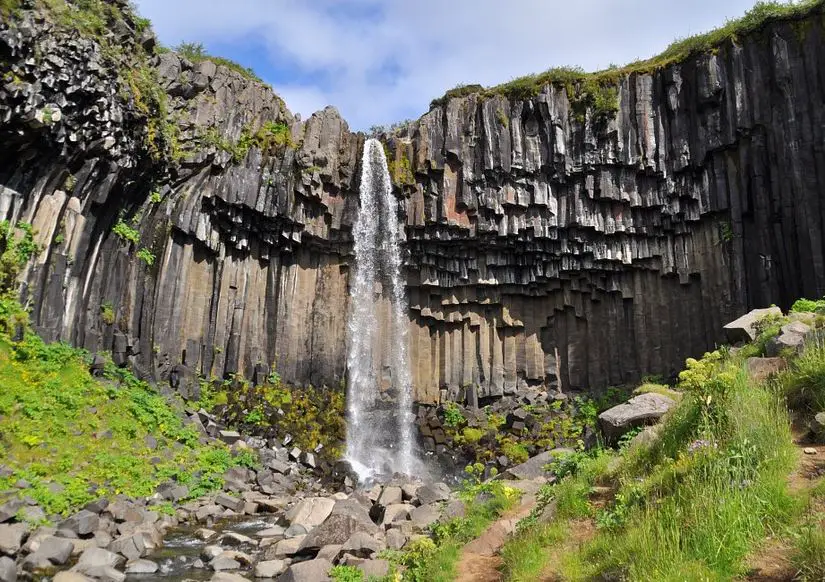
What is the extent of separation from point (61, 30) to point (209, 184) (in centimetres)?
686

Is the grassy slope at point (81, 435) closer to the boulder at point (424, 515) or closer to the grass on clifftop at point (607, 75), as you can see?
the boulder at point (424, 515)

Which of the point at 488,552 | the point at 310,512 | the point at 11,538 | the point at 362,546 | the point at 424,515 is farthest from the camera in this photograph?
the point at 310,512

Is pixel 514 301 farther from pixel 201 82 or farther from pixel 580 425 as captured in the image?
pixel 201 82

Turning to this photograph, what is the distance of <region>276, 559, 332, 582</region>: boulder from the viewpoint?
25.3 feet

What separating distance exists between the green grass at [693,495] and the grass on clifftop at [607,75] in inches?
764

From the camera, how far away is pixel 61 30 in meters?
15.2

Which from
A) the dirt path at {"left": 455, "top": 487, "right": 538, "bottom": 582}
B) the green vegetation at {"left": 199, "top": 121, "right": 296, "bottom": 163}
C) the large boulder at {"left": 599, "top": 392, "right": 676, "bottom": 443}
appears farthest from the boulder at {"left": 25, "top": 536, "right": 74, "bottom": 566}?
the green vegetation at {"left": 199, "top": 121, "right": 296, "bottom": 163}

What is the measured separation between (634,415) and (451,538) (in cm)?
324

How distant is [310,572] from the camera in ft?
25.6

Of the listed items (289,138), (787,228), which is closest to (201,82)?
(289,138)

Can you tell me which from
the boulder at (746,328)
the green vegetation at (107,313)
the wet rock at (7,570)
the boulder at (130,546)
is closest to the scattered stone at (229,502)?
the boulder at (130,546)

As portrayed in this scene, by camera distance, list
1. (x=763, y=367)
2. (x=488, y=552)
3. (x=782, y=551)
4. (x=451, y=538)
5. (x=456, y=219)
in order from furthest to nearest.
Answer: (x=456, y=219) → (x=763, y=367) → (x=451, y=538) → (x=488, y=552) → (x=782, y=551)

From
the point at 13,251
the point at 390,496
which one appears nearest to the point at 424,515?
the point at 390,496

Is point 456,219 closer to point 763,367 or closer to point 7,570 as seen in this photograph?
point 763,367
